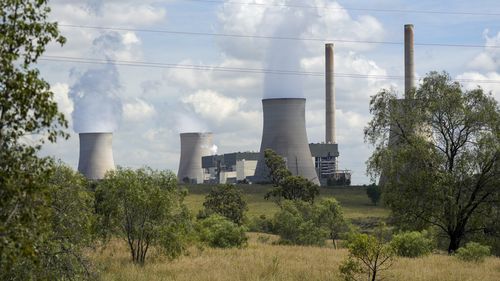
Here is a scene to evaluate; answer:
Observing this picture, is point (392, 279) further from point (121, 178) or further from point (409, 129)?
point (409, 129)

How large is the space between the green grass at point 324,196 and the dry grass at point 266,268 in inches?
1430

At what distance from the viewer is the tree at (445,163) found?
2745 centimetres

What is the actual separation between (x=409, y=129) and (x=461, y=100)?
2113mm

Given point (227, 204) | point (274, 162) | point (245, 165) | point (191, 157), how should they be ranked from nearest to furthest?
1. point (227, 204)
2. point (274, 162)
3. point (191, 157)
4. point (245, 165)

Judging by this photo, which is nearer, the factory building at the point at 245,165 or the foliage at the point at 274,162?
the foliage at the point at 274,162

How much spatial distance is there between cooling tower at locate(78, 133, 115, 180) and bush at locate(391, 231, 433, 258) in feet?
209

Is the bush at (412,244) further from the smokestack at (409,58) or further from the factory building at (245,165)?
the factory building at (245,165)

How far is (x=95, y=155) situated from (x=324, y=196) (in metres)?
26.5

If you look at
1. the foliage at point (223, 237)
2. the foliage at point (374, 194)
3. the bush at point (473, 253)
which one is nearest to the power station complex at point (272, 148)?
the foliage at point (374, 194)

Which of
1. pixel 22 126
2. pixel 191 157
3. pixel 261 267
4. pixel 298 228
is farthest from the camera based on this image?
pixel 191 157

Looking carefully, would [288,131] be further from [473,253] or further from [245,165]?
[473,253]

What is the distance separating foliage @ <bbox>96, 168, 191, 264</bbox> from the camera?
22.7 m

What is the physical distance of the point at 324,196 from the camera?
268ft

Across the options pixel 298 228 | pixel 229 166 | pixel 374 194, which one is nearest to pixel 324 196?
pixel 374 194
